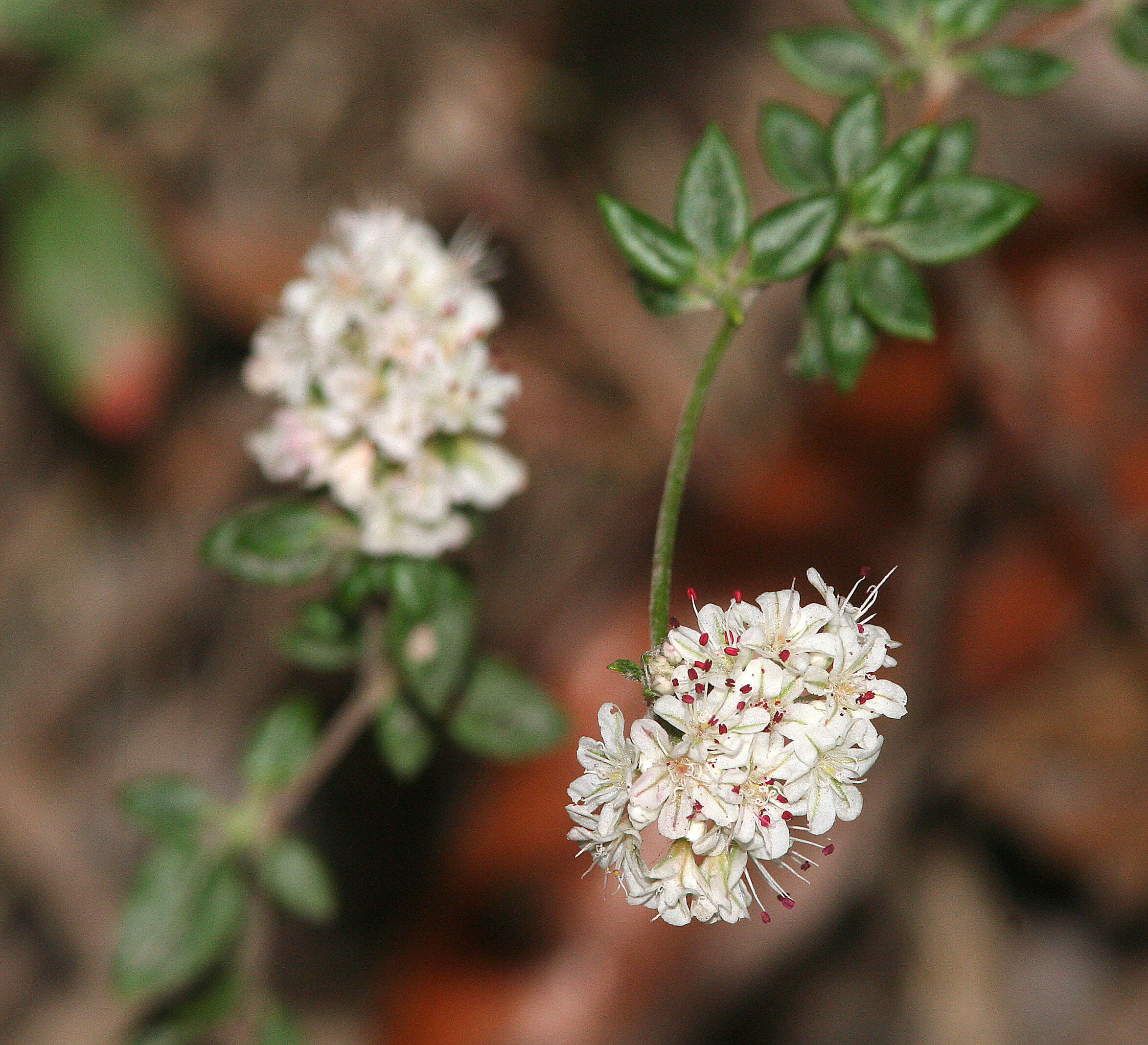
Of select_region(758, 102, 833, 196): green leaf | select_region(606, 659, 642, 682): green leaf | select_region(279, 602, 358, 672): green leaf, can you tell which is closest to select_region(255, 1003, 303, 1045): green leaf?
select_region(279, 602, 358, 672): green leaf

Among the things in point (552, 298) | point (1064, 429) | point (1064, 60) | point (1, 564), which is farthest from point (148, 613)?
point (1064, 60)

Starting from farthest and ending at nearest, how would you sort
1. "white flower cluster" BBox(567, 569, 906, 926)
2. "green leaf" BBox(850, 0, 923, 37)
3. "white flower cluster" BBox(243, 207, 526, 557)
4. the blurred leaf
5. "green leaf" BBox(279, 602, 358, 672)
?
the blurred leaf
"green leaf" BBox(279, 602, 358, 672)
"green leaf" BBox(850, 0, 923, 37)
"white flower cluster" BBox(243, 207, 526, 557)
"white flower cluster" BBox(567, 569, 906, 926)

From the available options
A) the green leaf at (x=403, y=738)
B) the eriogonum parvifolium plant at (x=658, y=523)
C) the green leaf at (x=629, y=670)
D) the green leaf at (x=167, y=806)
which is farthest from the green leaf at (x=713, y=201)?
the green leaf at (x=167, y=806)

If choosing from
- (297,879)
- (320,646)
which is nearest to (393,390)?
(320,646)

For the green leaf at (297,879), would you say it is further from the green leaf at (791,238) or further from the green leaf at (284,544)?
the green leaf at (791,238)

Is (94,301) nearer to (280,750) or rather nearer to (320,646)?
(280,750)

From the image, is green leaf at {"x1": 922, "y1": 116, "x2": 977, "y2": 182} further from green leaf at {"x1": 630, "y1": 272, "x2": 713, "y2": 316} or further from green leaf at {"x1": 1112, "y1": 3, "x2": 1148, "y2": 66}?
green leaf at {"x1": 630, "y1": 272, "x2": 713, "y2": 316}
